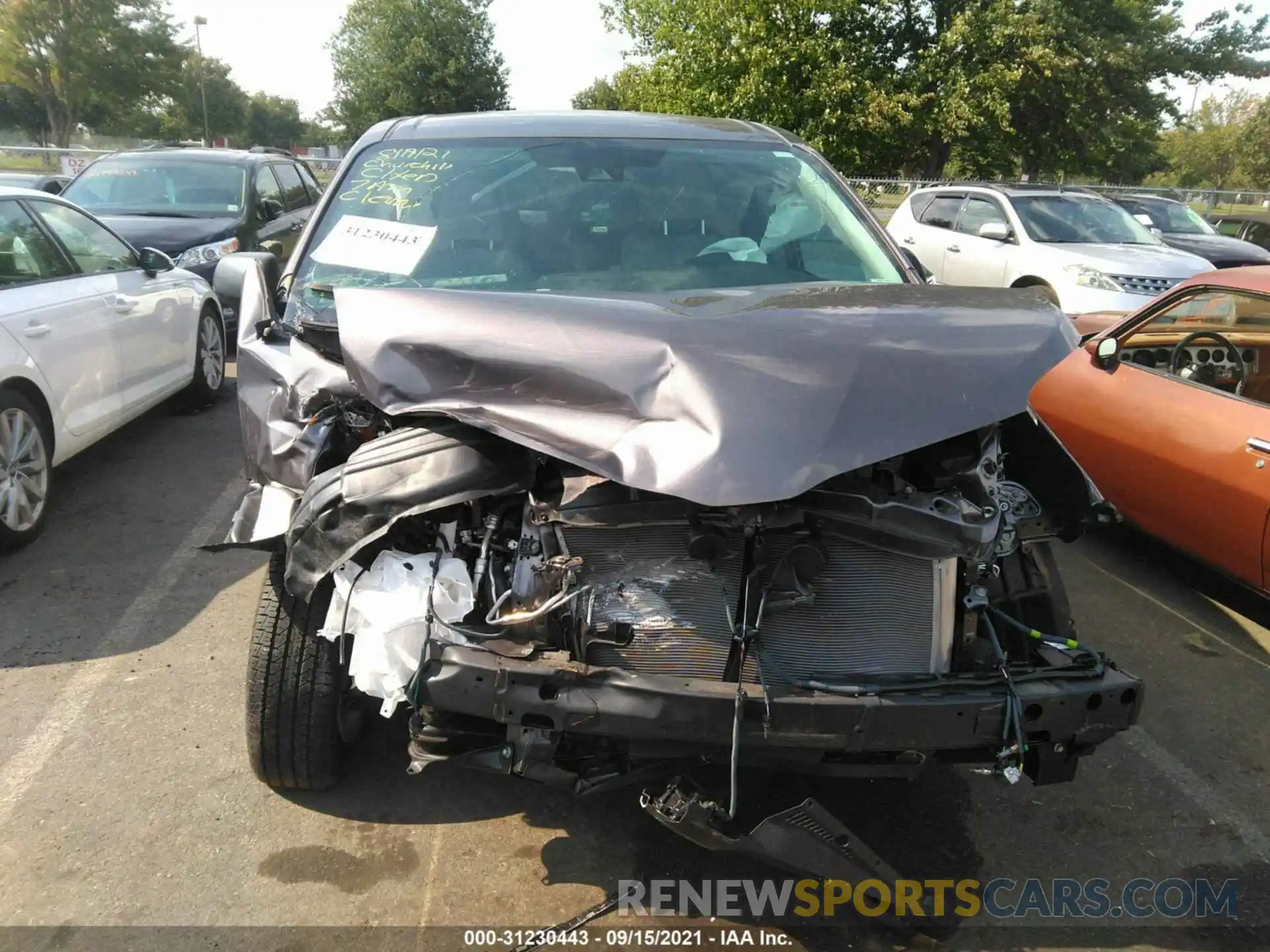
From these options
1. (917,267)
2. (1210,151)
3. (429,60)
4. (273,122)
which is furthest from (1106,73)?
(273,122)

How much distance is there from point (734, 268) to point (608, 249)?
46 cm

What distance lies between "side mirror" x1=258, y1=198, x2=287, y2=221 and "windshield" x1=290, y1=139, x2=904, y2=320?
245 inches

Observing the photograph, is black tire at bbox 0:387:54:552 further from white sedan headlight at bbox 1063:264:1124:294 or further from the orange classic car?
white sedan headlight at bbox 1063:264:1124:294

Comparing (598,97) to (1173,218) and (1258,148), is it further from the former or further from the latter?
(1173,218)

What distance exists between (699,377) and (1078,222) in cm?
964

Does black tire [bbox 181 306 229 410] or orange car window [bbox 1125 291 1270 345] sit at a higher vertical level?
orange car window [bbox 1125 291 1270 345]

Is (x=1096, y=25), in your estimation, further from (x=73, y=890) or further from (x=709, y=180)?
(x=73, y=890)

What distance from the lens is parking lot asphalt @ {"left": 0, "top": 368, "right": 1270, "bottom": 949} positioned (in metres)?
2.60

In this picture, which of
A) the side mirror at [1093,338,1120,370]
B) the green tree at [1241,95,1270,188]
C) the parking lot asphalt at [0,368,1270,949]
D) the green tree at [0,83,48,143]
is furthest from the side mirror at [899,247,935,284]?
the green tree at [1241,95,1270,188]

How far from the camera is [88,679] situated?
11.8 feet

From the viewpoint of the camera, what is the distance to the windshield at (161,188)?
905 centimetres

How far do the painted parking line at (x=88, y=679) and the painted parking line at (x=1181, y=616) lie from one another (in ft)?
15.0

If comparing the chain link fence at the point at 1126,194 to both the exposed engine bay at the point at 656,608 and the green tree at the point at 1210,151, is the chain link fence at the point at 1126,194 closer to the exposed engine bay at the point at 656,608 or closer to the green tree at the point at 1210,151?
the exposed engine bay at the point at 656,608

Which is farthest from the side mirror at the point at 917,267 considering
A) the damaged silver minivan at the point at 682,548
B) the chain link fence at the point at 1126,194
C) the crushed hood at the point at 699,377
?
the chain link fence at the point at 1126,194
